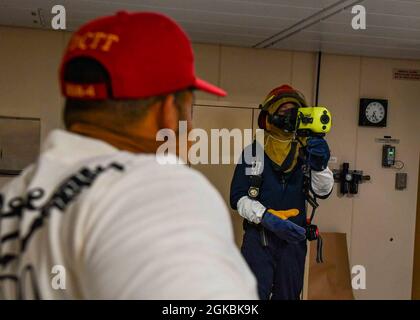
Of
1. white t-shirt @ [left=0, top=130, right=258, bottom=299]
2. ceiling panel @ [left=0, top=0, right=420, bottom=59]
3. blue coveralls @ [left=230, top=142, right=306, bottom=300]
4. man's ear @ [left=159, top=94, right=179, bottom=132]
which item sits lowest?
blue coveralls @ [left=230, top=142, right=306, bottom=300]

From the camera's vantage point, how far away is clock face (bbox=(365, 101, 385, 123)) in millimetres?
4348

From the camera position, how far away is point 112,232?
54 cm

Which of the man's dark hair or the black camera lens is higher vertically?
the black camera lens

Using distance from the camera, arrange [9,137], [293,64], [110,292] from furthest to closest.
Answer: [293,64] < [9,137] < [110,292]

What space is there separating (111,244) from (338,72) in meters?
4.10

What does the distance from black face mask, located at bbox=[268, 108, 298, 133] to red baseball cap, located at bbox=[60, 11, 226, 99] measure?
7.86 feet

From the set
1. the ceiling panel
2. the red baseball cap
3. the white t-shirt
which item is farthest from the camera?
the ceiling panel

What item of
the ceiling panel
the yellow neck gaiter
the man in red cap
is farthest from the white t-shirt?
the yellow neck gaiter

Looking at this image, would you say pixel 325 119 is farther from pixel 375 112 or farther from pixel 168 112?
pixel 168 112

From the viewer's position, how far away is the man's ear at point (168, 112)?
2.33 feet

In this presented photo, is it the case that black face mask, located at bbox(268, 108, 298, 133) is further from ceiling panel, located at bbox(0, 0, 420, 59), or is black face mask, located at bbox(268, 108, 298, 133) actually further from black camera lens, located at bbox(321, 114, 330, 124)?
ceiling panel, located at bbox(0, 0, 420, 59)

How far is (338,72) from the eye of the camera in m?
4.35

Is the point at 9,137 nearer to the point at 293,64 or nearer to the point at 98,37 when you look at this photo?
the point at 293,64

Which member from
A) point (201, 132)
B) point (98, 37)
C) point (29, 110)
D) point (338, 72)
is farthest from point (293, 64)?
point (98, 37)
